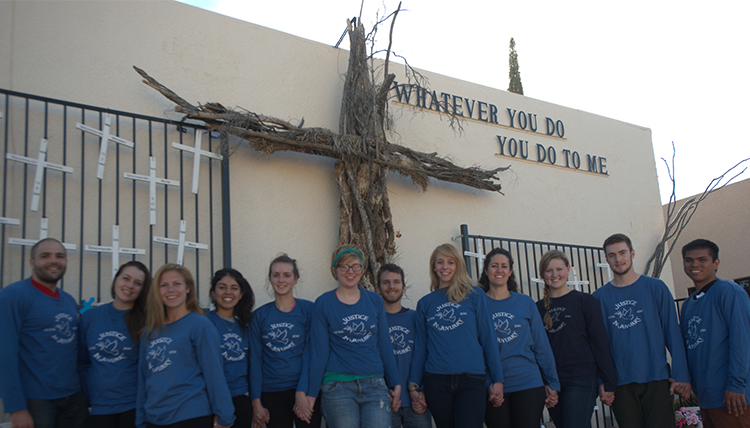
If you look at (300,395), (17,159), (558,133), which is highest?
(558,133)

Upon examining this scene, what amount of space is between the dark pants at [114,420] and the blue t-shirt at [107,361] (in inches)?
0.9

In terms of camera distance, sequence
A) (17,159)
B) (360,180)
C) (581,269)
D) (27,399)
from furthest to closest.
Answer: (581,269) → (360,180) → (17,159) → (27,399)

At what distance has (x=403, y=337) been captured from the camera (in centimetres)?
363

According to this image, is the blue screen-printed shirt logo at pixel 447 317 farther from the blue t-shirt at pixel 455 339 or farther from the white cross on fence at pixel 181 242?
the white cross on fence at pixel 181 242

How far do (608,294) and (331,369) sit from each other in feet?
6.25

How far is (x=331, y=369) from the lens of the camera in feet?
10.2

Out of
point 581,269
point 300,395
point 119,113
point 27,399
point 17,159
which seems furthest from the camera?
point 581,269

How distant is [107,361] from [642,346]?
122 inches

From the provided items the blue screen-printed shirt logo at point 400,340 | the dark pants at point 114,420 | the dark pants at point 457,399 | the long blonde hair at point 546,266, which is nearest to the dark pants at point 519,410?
the dark pants at point 457,399

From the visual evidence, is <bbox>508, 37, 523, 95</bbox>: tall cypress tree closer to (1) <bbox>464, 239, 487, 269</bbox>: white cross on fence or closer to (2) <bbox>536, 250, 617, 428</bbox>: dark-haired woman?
(1) <bbox>464, 239, 487, 269</bbox>: white cross on fence

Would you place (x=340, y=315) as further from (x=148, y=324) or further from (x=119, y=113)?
(x=119, y=113)

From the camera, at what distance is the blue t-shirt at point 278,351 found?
3.17m

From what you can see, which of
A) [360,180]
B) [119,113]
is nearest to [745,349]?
[360,180]

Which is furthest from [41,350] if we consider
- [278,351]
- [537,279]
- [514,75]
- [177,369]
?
[514,75]
